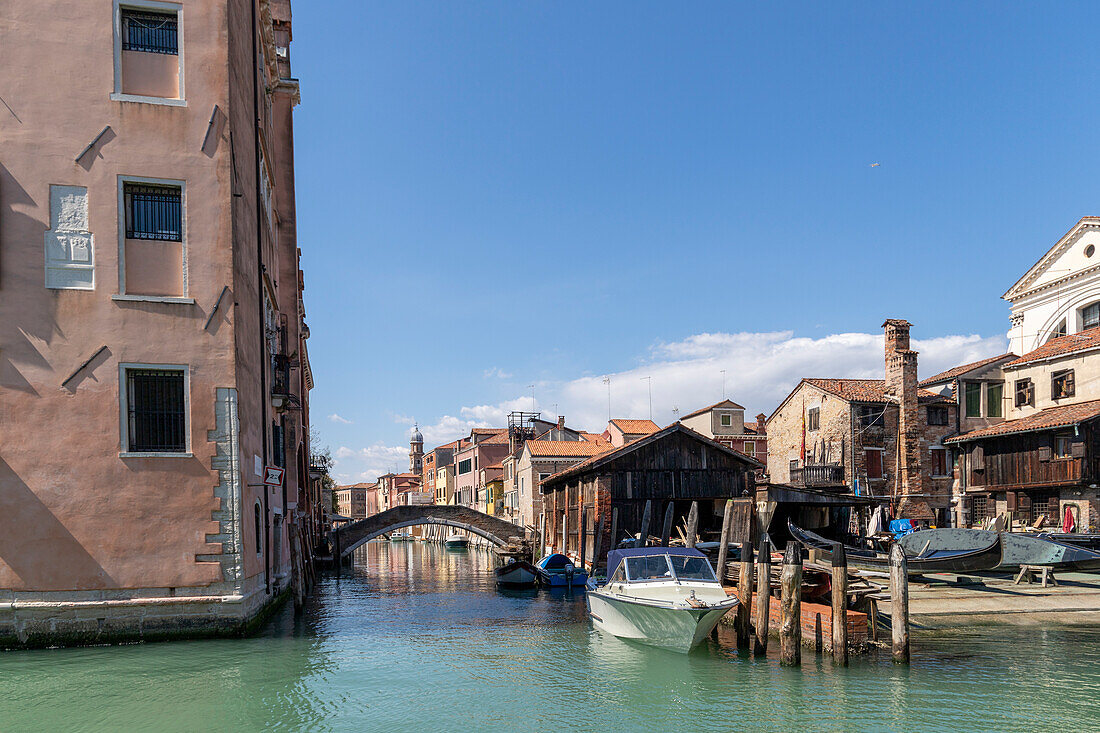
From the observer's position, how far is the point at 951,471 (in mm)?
32938

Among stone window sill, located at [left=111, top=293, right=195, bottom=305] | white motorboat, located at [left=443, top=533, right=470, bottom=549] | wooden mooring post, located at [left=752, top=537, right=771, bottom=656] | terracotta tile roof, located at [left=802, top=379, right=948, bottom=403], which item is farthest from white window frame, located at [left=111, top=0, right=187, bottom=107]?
white motorboat, located at [left=443, top=533, right=470, bottom=549]

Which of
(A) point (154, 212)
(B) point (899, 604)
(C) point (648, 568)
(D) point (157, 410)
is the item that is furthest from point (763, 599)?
(A) point (154, 212)

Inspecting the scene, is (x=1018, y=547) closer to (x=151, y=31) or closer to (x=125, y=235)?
(x=125, y=235)

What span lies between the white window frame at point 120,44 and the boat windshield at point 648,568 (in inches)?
460

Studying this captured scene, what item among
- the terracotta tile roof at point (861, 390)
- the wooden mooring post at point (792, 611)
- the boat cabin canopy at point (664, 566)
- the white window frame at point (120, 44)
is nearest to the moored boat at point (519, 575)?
the boat cabin canopy at point (664, 566)

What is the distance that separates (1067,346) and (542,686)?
1114 inches

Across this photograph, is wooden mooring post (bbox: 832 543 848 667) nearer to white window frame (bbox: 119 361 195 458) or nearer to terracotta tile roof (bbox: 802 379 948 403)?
white window frame (bbox: 119 361 195 458)

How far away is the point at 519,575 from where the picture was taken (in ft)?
93.5

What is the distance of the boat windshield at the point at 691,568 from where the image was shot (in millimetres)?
14836

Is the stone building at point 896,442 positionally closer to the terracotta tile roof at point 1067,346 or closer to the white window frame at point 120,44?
the terracotta tile roof at point 1067,346

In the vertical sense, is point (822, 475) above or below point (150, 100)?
below

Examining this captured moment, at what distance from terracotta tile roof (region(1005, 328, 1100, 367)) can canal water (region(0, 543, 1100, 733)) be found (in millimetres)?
18337

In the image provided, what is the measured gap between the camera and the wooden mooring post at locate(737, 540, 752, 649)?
47.5 ft

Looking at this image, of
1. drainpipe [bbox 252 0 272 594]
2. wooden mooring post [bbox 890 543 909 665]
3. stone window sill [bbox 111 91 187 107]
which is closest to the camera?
wooden mooring post [bbox 890 543 909 665]
